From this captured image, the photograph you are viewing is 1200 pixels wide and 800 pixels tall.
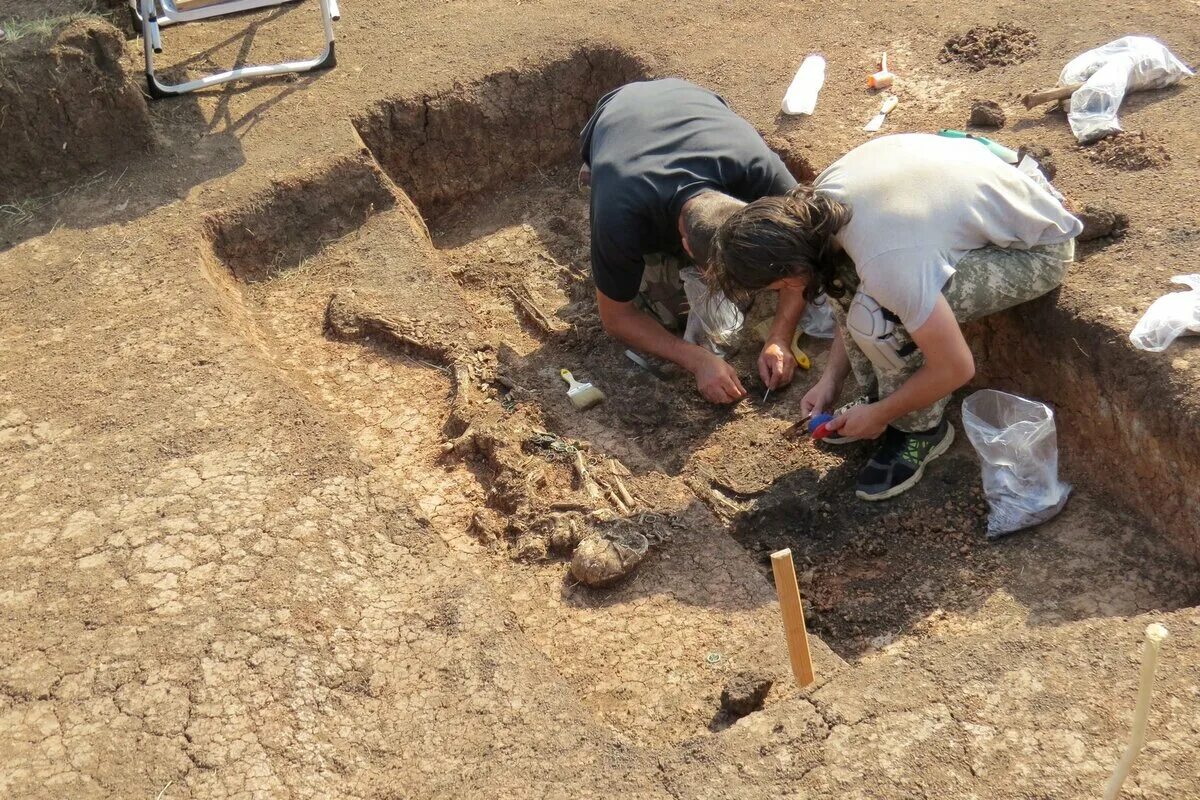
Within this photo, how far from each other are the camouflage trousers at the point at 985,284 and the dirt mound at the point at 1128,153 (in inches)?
33.2

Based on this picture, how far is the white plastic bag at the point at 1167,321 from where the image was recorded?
3295mm

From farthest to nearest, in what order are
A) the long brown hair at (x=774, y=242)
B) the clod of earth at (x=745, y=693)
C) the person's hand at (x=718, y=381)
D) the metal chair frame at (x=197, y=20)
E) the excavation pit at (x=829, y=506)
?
the metal chair frame at (x=197, y=20), the person's hand at (x=718, y=381), the excavation pit at (x=829, y=506), the long brown hair at (x=774, y=242), the clod of earth at (x=745, y=693)

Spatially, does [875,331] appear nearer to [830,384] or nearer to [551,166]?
[830,384]

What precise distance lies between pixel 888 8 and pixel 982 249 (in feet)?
9.05

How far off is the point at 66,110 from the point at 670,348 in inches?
112

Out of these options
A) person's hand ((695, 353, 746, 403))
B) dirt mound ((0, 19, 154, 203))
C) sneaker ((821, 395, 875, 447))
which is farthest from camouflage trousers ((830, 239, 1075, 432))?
dirt mound ((0, 19, 154, 203))

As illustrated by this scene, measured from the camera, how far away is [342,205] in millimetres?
4930

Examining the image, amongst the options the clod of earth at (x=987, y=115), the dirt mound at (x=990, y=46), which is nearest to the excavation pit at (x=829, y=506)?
the clod of earth at (x=987, y=115)

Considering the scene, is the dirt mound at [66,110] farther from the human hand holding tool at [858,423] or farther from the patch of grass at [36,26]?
the human hand holding tool at [858,423]

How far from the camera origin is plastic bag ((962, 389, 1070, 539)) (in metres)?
3.44

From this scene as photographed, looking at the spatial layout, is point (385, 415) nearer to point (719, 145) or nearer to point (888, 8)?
point (719, 145)

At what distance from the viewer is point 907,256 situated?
121 inches

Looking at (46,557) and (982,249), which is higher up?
(982,249)

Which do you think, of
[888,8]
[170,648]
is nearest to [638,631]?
[170,648]
